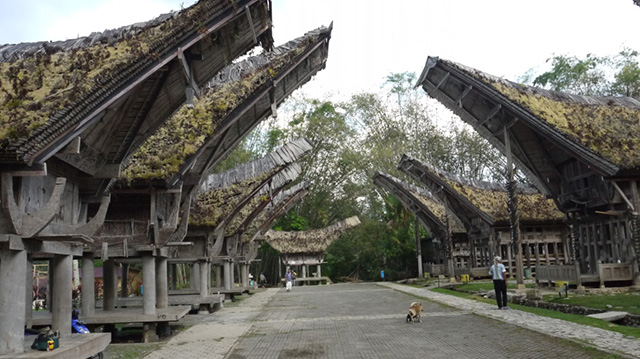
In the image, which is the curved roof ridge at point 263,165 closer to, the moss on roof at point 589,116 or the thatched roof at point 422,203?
the moss on roof at point 589,116

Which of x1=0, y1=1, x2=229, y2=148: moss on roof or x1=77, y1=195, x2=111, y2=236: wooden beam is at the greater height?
x1=0, y1=1, x2=229, y2=148: moss on roof

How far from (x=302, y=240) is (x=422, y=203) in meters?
11.9

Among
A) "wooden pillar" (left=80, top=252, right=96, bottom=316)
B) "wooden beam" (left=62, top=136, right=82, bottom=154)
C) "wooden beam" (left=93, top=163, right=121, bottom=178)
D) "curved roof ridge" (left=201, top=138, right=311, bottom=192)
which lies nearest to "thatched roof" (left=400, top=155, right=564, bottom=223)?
"curved roof ridge" (left=201, top=138, right=311, bottom=192)

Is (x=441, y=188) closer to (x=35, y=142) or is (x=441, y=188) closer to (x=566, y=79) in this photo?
(x=566, y=79)

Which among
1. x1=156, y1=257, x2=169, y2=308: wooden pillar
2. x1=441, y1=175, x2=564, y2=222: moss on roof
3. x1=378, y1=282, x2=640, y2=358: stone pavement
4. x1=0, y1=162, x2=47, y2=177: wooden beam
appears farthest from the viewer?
x1=441, y1=175, x2=564, y2=222: moss on roof

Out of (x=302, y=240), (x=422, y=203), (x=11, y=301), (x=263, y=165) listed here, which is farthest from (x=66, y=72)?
(x=302, y=240)

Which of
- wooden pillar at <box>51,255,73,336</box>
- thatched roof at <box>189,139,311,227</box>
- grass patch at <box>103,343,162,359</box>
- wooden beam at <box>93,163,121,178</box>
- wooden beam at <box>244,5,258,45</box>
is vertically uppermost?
wooden beam at <box>244,5,258,45</box>

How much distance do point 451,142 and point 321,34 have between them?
2887 centimetres

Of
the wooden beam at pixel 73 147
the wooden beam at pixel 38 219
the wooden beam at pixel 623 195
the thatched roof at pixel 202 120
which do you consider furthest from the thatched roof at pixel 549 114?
the wooden beam at pixel 38 219

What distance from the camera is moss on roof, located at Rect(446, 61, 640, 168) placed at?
1661 centimetres

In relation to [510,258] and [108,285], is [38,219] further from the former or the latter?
[510,258]

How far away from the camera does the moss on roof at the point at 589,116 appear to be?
16609mm

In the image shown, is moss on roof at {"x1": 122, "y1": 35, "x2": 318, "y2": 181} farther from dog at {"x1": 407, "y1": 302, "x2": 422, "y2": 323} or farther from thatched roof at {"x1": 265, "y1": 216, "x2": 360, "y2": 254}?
thatched roof at {"x1": 265, "y1": 216, "x2": 360, "y2": 254}

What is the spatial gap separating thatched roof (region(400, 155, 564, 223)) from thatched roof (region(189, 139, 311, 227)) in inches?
385
